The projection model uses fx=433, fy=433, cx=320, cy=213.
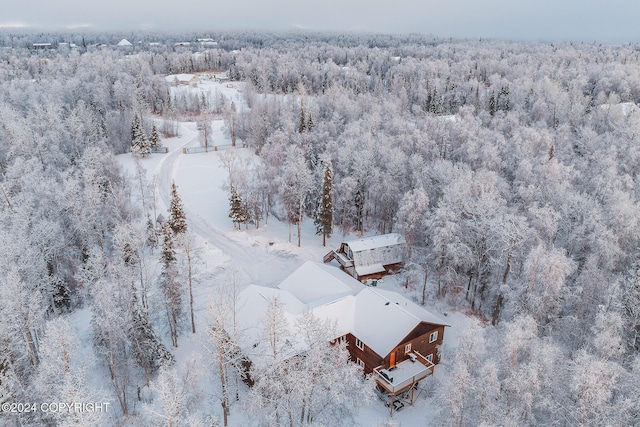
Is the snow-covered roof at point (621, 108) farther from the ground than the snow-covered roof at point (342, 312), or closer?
farther from the ground

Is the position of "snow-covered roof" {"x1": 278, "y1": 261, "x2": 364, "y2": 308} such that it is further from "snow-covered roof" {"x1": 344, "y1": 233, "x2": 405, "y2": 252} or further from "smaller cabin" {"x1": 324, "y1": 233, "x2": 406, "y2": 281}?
"snow-covered roof" {"x1": 344, "y1": 233, "x2": 405, "y2": 252}

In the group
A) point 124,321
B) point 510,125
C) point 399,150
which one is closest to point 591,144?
point 510,125

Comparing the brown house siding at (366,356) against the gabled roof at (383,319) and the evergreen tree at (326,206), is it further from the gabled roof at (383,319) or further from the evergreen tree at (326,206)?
the evergreen tree at (326,206)

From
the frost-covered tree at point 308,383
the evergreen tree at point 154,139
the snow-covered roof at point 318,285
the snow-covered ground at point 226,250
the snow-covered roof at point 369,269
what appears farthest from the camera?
the evergreen tree at point 154,139

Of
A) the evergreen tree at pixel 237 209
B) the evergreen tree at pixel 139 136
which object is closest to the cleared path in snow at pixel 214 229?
the evergreen tree at pixel 237 209

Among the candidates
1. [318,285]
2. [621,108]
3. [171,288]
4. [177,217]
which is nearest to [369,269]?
[318,285]
